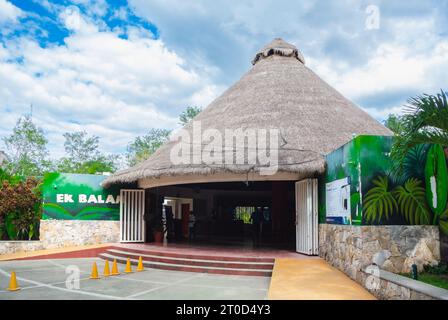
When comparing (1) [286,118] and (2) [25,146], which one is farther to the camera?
(2) [25,146]

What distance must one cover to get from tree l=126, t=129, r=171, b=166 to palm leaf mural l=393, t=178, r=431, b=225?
29937 mm

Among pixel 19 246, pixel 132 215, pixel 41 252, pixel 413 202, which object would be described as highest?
pixel 413 202

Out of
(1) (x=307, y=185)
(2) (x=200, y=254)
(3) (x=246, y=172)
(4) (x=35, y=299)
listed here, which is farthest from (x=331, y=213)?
(4) (x=35, y=299)

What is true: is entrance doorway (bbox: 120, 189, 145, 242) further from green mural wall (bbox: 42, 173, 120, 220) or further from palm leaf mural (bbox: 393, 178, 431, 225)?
palm leaf mural (bbox: 393, 178, 431, 225)

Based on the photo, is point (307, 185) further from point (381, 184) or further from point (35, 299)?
point (35, 299)

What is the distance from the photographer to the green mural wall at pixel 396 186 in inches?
272

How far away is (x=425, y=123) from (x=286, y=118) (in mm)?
6659

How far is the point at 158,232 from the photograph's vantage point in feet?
47.5

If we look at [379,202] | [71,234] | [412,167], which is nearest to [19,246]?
[71,234]

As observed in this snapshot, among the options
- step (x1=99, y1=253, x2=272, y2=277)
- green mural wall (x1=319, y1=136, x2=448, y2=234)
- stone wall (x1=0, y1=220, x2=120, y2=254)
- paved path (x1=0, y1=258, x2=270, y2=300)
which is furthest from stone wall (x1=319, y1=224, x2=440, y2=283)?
stone wall (x1=0, y1=220, x2=120, y2=254)

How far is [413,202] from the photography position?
280 inches

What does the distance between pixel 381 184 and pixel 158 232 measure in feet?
31.1

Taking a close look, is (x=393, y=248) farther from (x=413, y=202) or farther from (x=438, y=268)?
(x=413, y=202)

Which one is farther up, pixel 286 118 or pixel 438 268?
pixel 286 118
